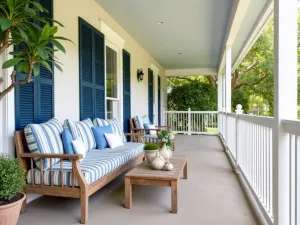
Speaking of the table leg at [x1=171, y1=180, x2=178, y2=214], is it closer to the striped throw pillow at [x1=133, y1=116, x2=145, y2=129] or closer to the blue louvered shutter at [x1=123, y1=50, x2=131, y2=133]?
the blue louvered shutter at [x1=123, y1=50, x2=131, y2=133]

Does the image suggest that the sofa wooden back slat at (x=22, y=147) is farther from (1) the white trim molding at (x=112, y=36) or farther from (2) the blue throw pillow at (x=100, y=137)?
(1) the white trim molding at (x=112, y=36)

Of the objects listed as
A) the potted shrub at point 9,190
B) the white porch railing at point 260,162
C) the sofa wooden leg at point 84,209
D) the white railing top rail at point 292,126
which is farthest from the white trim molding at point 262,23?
the potted shrub at point 9,190

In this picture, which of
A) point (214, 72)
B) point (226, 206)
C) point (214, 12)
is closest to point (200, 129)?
point (214, 72)

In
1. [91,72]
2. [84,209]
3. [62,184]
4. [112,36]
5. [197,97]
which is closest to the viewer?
[84,209]

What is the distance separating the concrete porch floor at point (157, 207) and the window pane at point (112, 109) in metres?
1.77

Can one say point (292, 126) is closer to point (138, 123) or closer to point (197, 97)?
point (138, 123)

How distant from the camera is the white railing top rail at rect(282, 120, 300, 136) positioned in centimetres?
146

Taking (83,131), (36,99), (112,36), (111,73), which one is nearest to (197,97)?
(111,73)

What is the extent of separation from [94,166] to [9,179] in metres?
0.85

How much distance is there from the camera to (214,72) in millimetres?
10211

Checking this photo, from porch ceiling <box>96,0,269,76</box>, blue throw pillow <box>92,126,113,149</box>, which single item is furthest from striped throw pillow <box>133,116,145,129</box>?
blue throw pillow <box>92,126,113,149</box>

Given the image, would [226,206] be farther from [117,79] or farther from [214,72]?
[214,72]

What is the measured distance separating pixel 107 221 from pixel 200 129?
26.2 ft

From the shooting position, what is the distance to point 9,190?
1781mm
